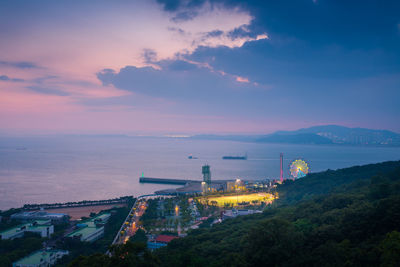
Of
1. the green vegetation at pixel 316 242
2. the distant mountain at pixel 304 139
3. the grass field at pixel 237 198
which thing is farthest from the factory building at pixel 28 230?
the distant mountain at pixel 304 139

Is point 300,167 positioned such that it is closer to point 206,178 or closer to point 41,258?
point 206,178

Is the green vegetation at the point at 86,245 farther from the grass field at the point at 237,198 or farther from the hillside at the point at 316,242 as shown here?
the grass field at the point at 237,198

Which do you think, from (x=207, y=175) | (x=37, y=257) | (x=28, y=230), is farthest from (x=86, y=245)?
Answer: (x=207, y=175)

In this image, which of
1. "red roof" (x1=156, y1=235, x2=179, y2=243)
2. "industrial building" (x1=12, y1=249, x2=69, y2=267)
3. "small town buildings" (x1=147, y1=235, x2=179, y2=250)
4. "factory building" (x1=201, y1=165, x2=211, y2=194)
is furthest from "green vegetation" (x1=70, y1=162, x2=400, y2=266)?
"factory building" (x1=201, y1=165, x2=211, y2=194)

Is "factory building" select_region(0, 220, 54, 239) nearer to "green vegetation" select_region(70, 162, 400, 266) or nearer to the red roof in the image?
the red roof

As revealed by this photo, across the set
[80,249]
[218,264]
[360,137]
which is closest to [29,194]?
[80,249]
